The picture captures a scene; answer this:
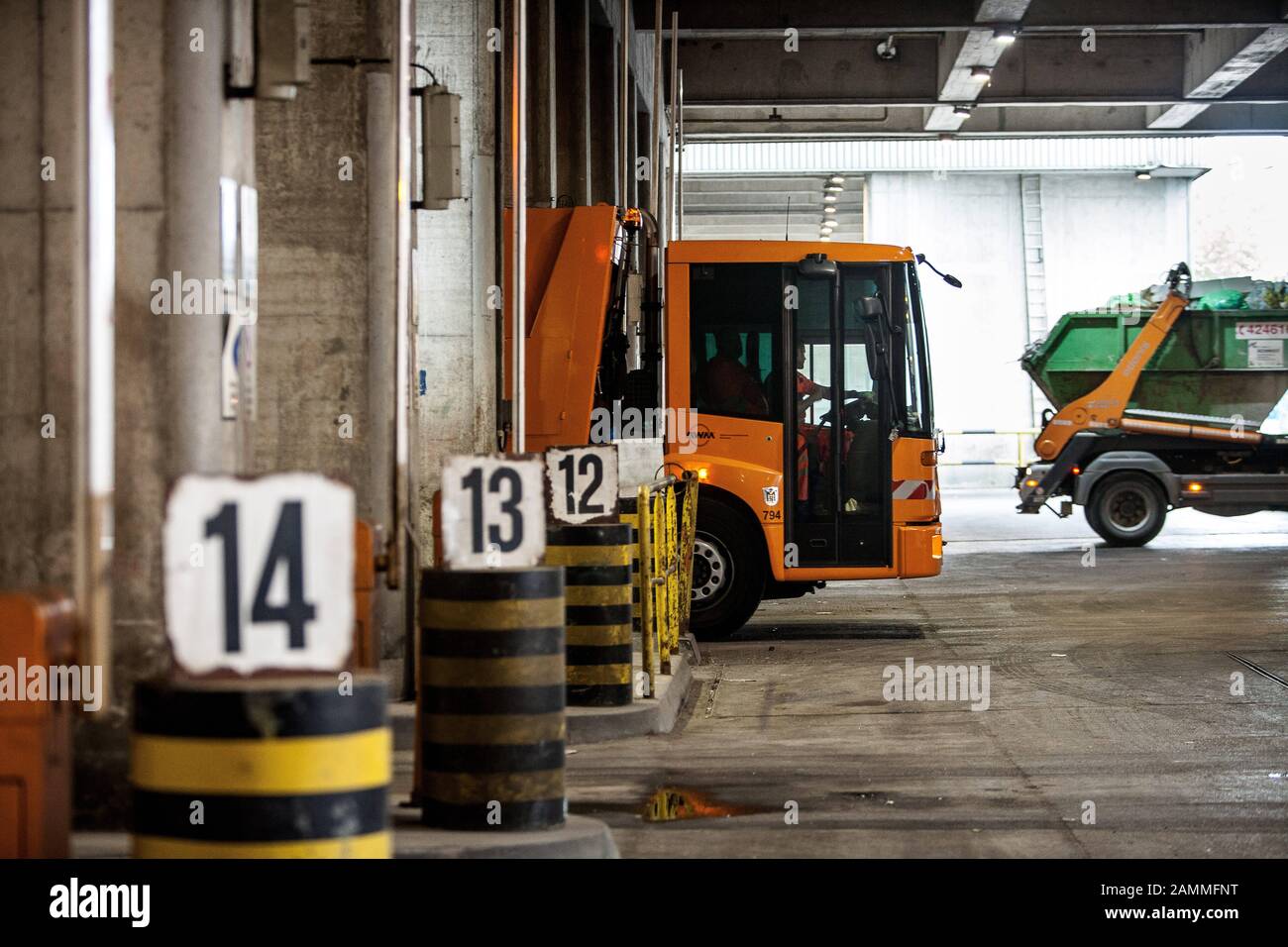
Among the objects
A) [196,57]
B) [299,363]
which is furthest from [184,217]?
[299,363]

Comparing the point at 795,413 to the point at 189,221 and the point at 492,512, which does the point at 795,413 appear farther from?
the point at 189,221

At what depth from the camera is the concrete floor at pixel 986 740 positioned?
705cm

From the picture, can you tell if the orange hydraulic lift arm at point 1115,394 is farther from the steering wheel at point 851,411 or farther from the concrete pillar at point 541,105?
the steering wheel at point 851,411

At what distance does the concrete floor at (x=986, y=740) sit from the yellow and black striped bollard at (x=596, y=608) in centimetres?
46

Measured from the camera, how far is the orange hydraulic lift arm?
24.3m

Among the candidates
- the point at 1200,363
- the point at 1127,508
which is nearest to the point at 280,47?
the point at 1127,508

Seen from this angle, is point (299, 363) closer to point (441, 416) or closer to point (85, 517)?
point (441, 416)

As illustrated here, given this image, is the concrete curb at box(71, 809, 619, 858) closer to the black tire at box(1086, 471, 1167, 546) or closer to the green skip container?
the black tire at box(1086, 471, 1167, 546)

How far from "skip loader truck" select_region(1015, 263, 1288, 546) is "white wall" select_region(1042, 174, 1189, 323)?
18.7 metres

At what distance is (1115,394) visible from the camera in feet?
80.4

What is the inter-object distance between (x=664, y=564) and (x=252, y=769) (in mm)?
6954

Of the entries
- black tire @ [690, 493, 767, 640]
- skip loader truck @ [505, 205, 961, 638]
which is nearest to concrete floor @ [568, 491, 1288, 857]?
black tire @ [690, 493, 767, 640]

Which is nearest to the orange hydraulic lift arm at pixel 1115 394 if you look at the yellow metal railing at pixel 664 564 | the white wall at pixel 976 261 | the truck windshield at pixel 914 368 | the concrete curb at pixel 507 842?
the truck windshield at pixel 914 368

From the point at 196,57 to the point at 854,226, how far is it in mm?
42506
